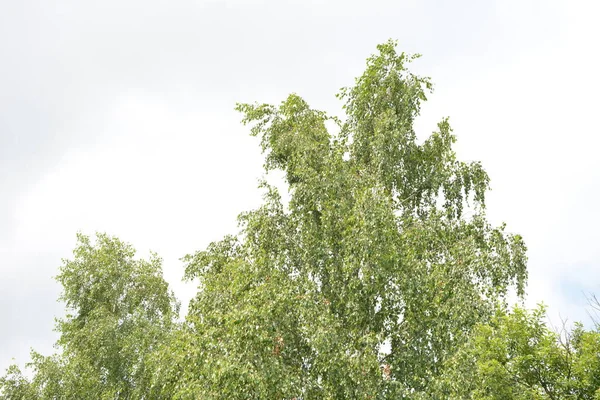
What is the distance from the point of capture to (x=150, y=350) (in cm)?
2548

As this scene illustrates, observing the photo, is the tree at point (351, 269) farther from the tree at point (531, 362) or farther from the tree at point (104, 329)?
the tree at point (104, 329)

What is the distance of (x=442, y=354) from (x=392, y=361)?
1.43 m

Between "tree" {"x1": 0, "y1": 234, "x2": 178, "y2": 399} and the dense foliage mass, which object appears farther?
"tree" {"x1": 0, "y1": 234, "x2": 178, "y2": 399}

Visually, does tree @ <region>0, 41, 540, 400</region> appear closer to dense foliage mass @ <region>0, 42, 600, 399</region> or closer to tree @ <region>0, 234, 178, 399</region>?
dense foliage mass @ <region>0, 42, 600, 399</region>

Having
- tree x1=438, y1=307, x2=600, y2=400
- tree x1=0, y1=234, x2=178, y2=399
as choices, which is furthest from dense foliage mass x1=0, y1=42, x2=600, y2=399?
tree x1=0, y1=234, x2=178, y2=399

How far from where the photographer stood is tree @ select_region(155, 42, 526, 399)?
46.1 ft

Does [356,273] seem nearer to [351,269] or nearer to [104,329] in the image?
[351,269]

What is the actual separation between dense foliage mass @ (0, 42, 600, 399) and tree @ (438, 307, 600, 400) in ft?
0.12

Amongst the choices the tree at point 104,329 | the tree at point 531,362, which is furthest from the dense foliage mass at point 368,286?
the tree at point 104,329

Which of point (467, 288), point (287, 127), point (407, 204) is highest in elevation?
point (287, 127)

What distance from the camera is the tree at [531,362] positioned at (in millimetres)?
11219

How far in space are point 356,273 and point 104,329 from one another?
16316 millimetres

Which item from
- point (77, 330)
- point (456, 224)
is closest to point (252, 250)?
point (456, 224)

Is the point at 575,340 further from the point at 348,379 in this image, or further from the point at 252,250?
the point at 252,250
